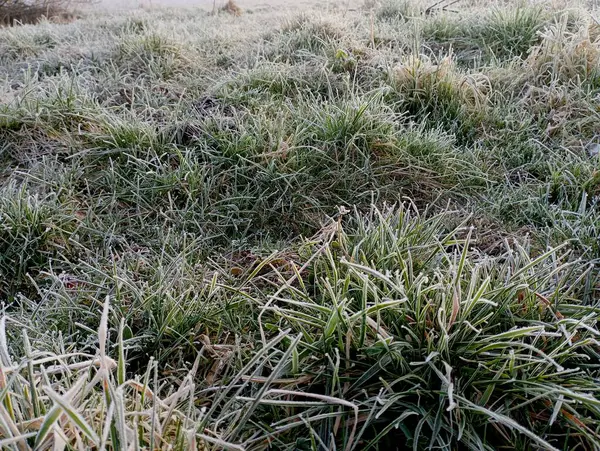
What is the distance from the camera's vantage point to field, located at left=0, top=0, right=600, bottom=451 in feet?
4.49

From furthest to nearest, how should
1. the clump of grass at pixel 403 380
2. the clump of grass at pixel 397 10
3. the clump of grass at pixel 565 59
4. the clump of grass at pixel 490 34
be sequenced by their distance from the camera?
the clump of grass at pixel 397 10 → the clump of grass at pixel 490 34 → the clump of grass at pixel 565 59 → the clump of grass at pixel 403 380

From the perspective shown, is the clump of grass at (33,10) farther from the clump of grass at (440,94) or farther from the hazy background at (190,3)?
the clump of grass at (440,94)

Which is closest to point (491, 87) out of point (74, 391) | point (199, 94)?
point (199, 94)

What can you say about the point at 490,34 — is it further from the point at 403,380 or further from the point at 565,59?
the point at 403,380

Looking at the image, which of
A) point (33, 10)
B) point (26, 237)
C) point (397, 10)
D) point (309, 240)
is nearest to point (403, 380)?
point (309, 240)

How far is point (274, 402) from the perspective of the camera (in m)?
1.31

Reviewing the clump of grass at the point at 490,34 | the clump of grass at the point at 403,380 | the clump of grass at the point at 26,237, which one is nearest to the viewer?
the clump of grass at the point at 403,380

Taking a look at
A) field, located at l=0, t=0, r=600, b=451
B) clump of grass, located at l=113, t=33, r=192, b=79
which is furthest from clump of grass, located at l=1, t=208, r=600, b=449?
clump of grass, located at l=113, t=33, r=192, b=79

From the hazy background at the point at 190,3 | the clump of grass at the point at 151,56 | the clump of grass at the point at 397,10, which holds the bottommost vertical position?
the clump of grass at the point at 151,56

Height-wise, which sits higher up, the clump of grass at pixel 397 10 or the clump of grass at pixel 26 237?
the clump of grass at pixel 397 10

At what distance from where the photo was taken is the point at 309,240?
2127 millimetres

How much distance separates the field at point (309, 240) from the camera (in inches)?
53.9

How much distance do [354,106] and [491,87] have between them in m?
1.15

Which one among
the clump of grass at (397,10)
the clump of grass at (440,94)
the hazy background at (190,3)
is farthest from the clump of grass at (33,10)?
the clump of grass at (440,94)
